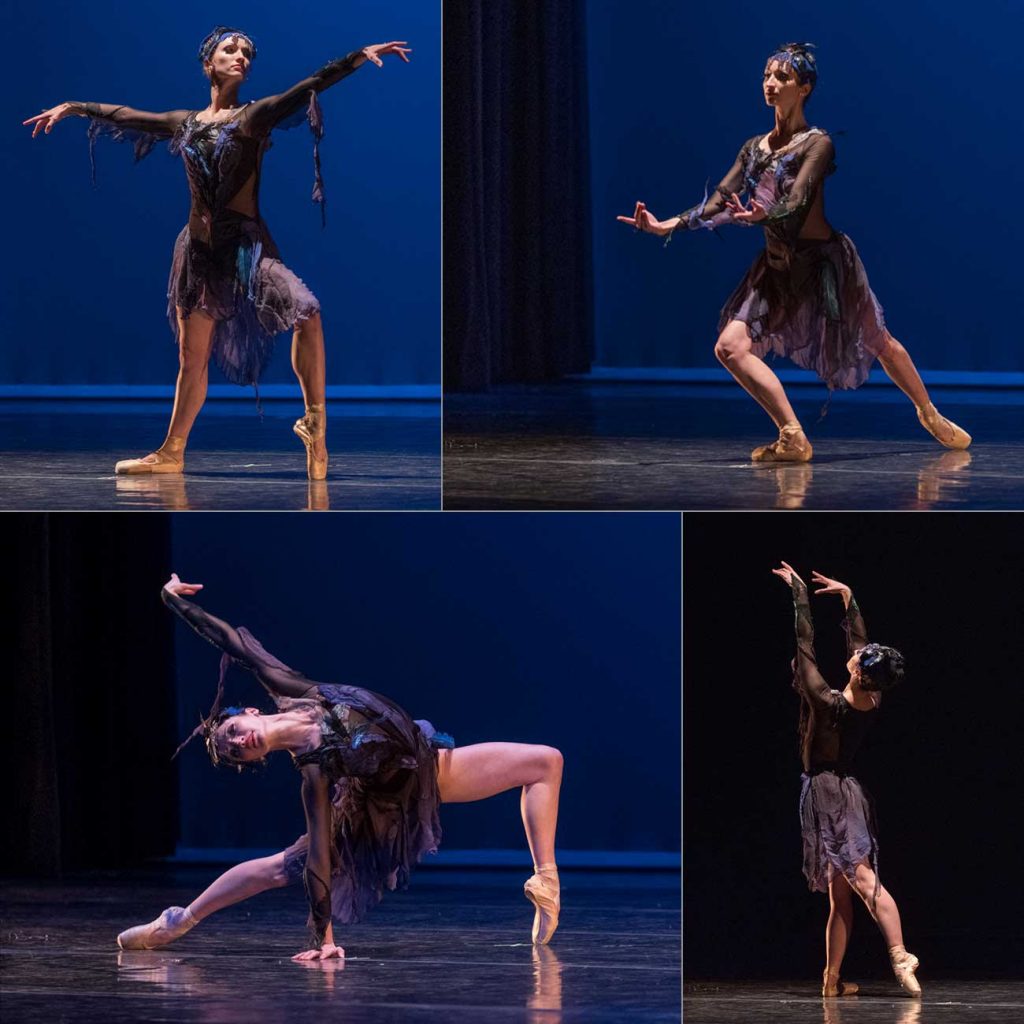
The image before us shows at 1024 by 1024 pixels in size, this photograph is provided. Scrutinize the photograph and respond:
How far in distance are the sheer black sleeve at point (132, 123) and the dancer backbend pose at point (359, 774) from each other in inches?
53.8

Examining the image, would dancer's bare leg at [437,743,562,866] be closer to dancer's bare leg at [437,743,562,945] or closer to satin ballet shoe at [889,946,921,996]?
dancer's bare leg at [437,743,562,945]

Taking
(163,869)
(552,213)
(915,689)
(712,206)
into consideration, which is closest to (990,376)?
(552,213)

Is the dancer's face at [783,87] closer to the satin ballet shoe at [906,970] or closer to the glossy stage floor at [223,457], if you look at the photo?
the glossy stage floor at [223,457]

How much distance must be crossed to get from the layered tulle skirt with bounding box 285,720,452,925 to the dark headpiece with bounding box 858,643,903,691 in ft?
3.81

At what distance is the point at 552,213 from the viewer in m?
9.10

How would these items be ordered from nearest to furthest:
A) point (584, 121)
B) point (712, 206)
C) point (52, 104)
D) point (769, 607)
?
point (712, 206), point (769, 607), point (52, 104), point (584, 121)

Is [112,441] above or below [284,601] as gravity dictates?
above

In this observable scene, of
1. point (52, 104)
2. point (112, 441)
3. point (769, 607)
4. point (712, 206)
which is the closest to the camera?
point (712, 206)

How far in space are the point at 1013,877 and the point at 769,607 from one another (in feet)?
3.86

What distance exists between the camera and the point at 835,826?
5.00m

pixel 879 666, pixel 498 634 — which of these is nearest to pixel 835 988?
pixel 879 666

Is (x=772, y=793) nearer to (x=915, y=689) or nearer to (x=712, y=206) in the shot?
(x=915, y=689)

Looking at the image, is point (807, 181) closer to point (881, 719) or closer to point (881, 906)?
point (881, 719)

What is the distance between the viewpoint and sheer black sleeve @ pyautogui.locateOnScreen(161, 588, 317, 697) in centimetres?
448
